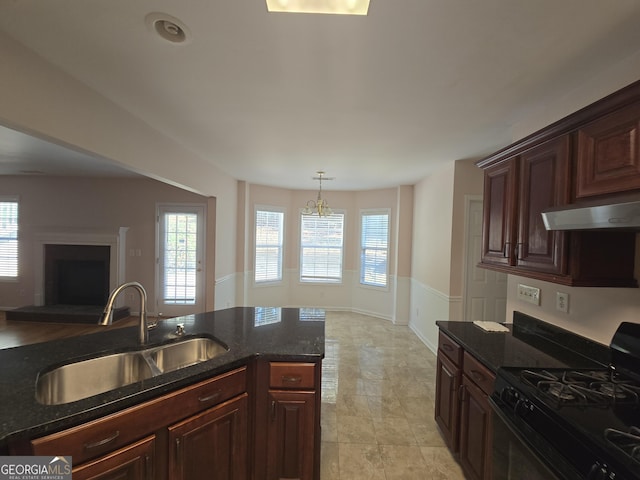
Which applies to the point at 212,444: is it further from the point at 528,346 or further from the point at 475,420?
the point at 528,346

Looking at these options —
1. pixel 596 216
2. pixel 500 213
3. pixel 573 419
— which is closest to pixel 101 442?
pixel 573 419

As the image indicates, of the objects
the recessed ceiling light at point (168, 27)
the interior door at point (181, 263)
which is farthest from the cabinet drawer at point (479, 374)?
the interior door at point (181, 263)

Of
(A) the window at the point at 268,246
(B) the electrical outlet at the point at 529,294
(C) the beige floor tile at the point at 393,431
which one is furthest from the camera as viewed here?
(A) the window at the point at 268,246

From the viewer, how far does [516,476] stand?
4.23 feet

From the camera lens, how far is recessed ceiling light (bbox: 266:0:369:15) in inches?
47.7

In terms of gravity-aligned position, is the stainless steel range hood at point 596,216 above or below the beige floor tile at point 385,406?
above

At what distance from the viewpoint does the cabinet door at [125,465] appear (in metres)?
1.09

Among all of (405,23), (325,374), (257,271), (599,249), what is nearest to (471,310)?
(325,374)

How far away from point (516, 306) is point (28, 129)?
356 cm

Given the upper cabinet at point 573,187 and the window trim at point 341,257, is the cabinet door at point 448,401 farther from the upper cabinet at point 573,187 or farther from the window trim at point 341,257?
the window trim at point 341,257

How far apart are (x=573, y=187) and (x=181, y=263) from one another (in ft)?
18.1

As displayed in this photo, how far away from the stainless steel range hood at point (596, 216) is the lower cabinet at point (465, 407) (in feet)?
2.88

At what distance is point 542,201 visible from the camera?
1.71 m

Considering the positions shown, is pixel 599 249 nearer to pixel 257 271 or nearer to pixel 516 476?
pixel 516 476
